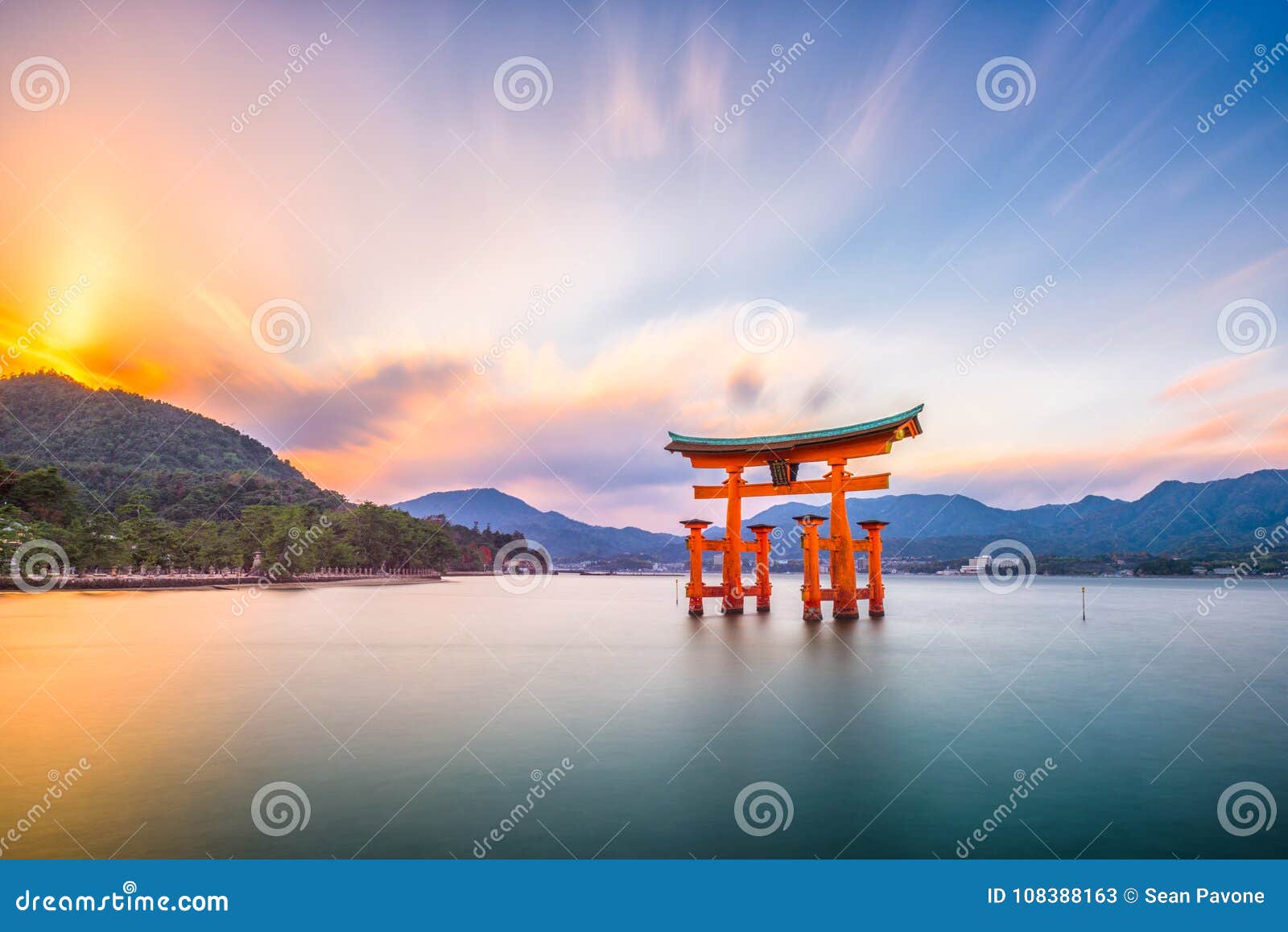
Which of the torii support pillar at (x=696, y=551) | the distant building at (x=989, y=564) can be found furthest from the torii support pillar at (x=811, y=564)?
the distant building at (x=989, y=564)

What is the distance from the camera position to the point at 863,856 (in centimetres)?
675

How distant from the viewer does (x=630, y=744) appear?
1093cm

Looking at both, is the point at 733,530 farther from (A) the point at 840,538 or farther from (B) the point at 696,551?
(A) the point at 840,538

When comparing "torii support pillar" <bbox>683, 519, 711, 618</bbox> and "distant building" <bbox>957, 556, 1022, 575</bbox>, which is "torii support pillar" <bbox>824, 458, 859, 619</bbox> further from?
"distant building" <bbox>957, 556, 1022, 575</bbox>

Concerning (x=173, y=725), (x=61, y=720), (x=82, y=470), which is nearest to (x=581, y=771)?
(x=173, y=725)

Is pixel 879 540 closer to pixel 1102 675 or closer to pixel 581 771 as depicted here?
pixel 1102 675

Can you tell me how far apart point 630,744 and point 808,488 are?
20.4 m

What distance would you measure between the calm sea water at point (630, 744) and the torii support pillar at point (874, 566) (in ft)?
21.1

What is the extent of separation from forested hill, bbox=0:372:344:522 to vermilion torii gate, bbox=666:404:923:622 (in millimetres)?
77683

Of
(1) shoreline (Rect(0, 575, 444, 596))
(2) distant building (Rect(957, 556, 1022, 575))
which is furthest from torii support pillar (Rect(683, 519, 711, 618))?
(2) distant building (Rect(957, 556, 1022, 575))

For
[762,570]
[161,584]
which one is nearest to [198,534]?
[161,584]

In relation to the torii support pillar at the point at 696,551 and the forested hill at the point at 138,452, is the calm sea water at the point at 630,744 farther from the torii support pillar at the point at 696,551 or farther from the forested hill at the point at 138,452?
the forested hill at the point at 138,452

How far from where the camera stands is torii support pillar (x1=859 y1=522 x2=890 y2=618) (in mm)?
29791

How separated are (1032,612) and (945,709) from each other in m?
38.8
